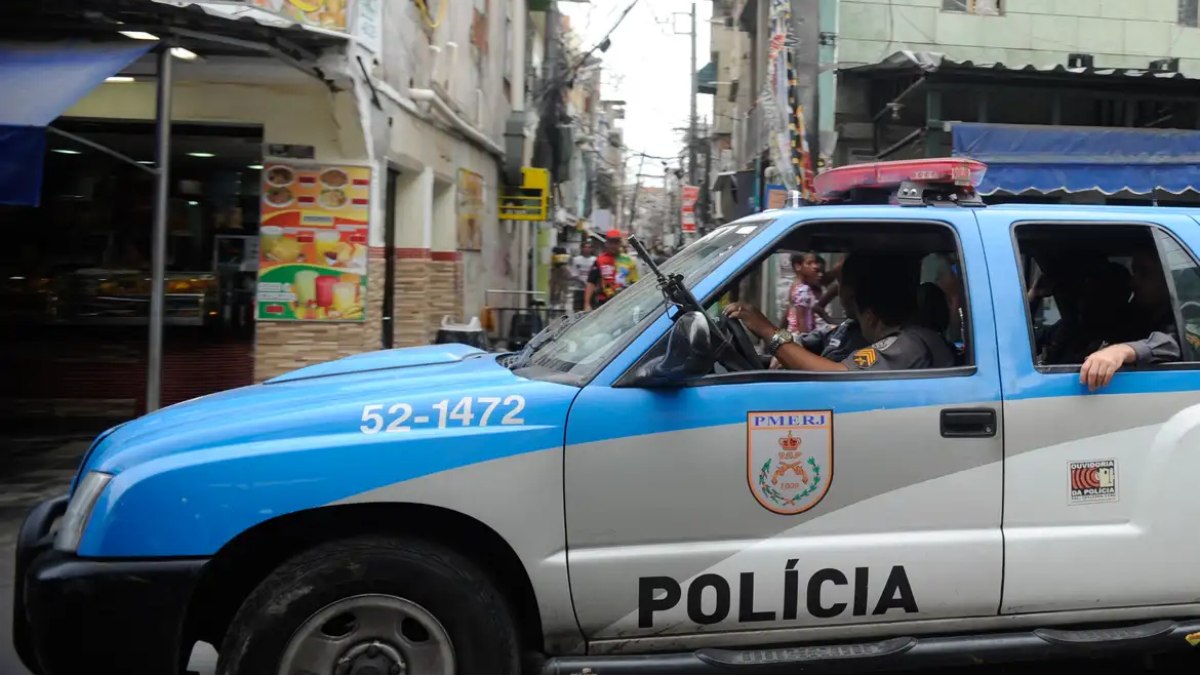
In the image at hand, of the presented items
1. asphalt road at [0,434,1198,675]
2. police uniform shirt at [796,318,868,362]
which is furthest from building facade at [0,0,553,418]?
police uniform shirt at [796,318,868,362]

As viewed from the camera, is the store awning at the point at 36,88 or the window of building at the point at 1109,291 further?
the store awning at the point at 36,88

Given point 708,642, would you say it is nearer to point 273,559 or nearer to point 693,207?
point 273,559

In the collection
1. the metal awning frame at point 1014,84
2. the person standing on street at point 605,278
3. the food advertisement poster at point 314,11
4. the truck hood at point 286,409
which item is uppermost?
the metal awning frame at point 1014,84

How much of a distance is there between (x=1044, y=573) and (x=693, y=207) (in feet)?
112

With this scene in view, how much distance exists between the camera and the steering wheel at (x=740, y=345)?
3.40 meters

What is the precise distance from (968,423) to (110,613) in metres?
2.77

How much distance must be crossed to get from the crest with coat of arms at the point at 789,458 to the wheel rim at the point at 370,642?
3.66 feet

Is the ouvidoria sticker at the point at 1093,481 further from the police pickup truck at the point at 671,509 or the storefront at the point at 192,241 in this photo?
the storefront at the point at 192,241

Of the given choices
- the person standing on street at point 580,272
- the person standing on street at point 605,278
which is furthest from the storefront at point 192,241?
the person standing on street at point 580,272

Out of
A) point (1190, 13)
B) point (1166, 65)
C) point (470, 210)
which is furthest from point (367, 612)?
point (1190, 13)

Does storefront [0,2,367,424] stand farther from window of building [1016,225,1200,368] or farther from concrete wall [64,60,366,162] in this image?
window of building [1016,225,1200,368]

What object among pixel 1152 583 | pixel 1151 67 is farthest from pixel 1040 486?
pixel 1151 67

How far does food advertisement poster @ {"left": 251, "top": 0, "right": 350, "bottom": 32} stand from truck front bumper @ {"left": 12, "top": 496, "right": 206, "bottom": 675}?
6.01 meters

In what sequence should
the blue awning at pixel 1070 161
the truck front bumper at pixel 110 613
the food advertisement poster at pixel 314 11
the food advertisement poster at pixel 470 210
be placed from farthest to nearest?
the food advertisement poster at pixel 470 210
the blue awning at pixel 1070 161
the food advertisement poster at pixel 314 11
the truck front bumper at pixel 110 613
